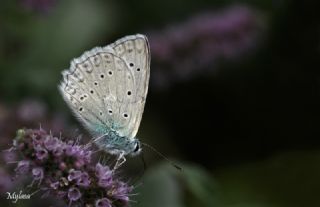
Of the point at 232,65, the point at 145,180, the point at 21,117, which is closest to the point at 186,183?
the point at 145,180

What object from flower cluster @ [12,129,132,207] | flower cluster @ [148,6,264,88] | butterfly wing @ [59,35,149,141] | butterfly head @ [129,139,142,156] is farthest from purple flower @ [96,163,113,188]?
flower cluster @ [148,6,264,88]

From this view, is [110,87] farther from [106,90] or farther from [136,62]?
[136,62]

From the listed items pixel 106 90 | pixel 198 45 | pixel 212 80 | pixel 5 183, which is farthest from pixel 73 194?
pixel 212 80

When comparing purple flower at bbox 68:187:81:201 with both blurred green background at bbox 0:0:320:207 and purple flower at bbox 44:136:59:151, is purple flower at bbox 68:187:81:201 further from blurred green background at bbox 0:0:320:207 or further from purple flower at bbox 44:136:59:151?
blurred green background at bbox 0:0:320:207

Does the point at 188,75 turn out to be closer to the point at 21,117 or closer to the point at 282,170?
the point at 282,170

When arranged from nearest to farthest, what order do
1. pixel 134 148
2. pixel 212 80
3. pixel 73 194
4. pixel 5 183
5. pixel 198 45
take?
pixel 73 194
pixel 5 183
pixel 134 148
pixel 198 45
pixel 212 80

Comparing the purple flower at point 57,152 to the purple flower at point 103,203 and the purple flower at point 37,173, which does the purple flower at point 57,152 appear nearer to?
the purple flower at point 37,173

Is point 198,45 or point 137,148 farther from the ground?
point 198,45
